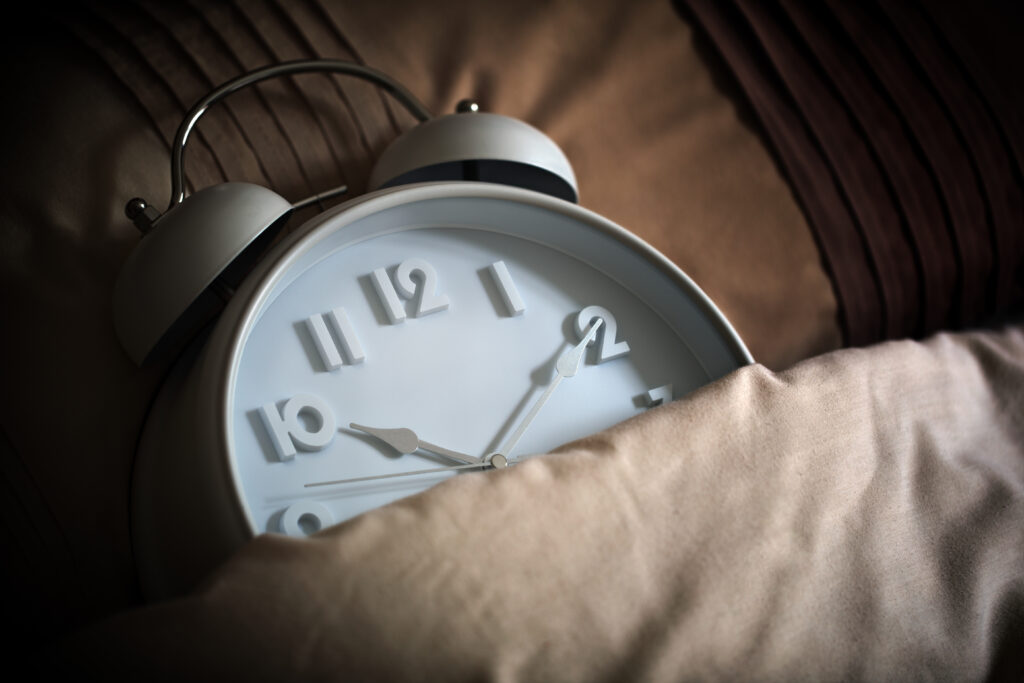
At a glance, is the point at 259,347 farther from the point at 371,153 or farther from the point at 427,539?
the point at 371,153

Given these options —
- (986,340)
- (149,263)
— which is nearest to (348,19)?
(149,263)

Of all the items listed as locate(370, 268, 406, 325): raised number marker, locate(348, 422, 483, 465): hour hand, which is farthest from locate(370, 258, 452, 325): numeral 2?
locate(348, 422, 483, 465): hour hand

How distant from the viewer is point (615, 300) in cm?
77

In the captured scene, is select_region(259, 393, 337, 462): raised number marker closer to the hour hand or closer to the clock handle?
the hour hand

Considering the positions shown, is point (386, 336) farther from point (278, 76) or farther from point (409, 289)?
point (278, 76)

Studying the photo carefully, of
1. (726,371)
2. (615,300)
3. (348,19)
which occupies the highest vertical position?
(348,19)

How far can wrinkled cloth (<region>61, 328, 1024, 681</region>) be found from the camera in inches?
18.3

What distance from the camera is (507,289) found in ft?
2.34

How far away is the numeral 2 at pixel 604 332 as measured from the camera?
73 cm

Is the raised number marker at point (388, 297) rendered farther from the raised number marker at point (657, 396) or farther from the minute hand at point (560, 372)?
the raised number marker at point (657, 396)

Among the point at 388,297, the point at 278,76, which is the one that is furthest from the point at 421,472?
the point at 278,76

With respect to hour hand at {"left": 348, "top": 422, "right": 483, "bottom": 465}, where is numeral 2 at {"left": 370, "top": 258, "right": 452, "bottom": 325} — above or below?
above

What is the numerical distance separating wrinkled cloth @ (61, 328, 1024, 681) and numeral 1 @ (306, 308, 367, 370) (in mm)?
152

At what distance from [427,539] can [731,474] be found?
0.26 m
